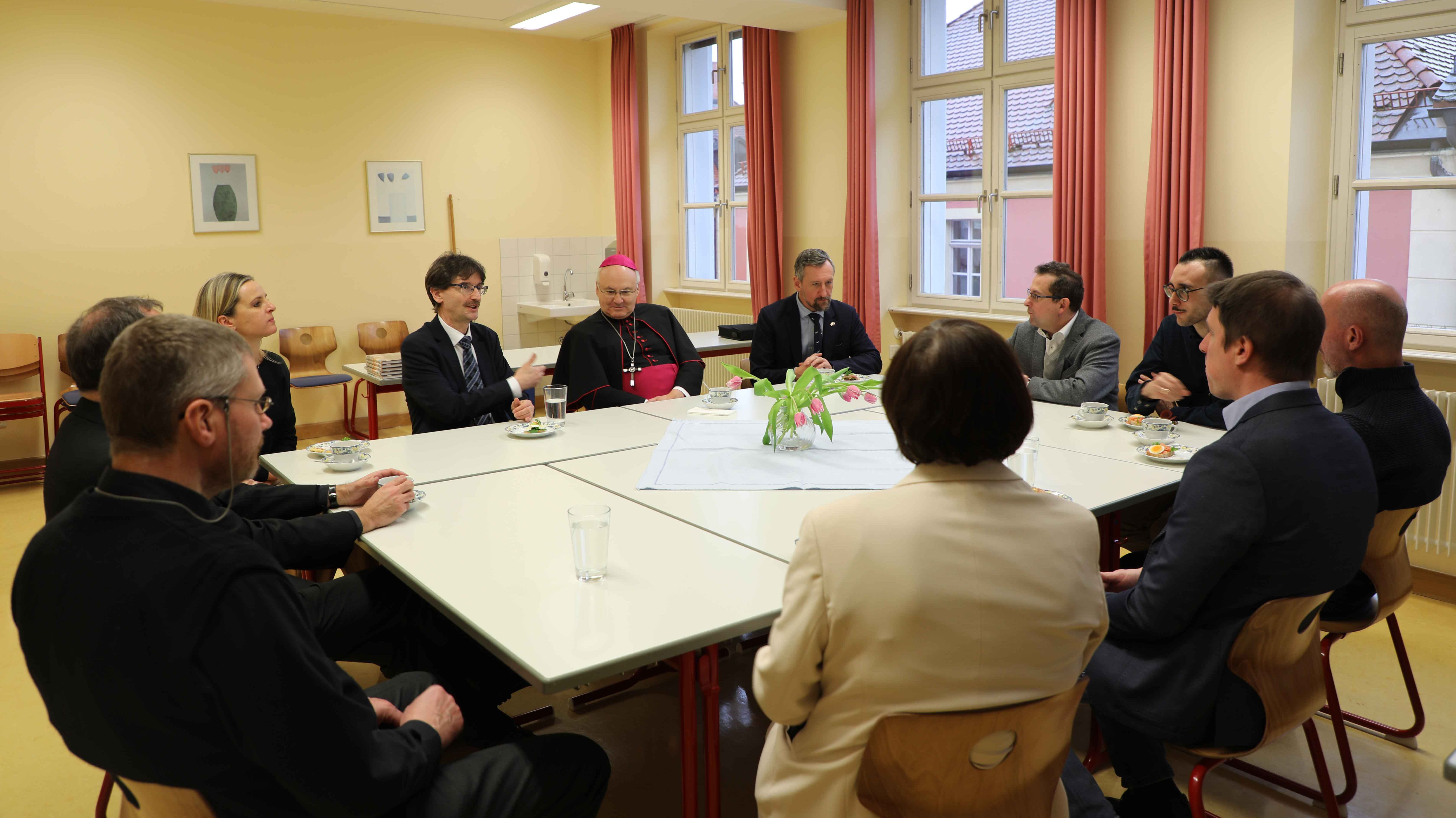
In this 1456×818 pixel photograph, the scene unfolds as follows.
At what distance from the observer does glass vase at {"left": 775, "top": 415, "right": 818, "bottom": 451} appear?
2.99 meters

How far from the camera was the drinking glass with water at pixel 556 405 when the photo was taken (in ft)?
11.1

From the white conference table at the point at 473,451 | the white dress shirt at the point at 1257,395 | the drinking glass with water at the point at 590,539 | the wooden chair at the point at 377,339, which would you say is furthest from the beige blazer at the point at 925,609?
the wooden chair at the point at 377,339

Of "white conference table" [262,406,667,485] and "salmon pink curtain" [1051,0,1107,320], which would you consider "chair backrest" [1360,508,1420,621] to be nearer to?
"white conference table" [262,406,667,485]

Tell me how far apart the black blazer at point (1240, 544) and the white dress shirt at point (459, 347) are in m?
2.57

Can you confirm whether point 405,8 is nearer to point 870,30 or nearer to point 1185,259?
point 870,30

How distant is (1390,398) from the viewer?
235 centimetres

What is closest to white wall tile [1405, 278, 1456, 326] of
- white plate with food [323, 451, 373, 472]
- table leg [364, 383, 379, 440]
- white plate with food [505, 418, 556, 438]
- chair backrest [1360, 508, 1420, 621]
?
chair backrest [1360, 508, 1420, 621]

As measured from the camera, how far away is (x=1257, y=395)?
189 cm

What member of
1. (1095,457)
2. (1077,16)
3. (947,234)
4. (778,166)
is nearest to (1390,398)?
(1095,457)

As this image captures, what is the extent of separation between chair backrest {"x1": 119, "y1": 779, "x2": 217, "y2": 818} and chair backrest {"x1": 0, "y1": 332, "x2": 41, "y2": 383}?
235 inches

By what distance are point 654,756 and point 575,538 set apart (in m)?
1.08

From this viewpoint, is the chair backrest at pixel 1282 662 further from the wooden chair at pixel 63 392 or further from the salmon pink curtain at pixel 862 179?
the wooden chair at pixel 63 392

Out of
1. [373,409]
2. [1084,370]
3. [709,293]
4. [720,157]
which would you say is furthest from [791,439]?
[720,157]

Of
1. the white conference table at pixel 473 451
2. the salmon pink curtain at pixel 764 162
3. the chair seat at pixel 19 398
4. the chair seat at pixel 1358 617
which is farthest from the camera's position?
the salmon pink curtain at pixel 764 162
